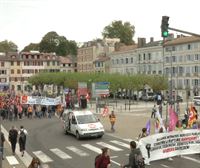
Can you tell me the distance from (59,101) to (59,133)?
15153 mm

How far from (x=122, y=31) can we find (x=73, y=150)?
109065 mm

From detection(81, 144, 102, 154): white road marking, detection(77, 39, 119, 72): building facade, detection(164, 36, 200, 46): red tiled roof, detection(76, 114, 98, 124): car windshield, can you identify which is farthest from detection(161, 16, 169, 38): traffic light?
detection(77, 39, 119, 72): building facade

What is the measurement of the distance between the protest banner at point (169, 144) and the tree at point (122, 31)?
113 m

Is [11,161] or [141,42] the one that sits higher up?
[141,42]

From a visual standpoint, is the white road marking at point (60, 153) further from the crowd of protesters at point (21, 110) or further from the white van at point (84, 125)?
the crowd of protesters at point (21, 110)

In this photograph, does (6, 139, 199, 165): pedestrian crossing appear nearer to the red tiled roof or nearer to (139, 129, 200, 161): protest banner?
(139, 129, 200, 161): protest banner

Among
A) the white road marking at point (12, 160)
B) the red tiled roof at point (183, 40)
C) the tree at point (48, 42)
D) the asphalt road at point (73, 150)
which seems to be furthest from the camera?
the tree at point (48, 42)

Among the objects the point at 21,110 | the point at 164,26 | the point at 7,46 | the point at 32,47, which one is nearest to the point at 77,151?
the point at 164,26

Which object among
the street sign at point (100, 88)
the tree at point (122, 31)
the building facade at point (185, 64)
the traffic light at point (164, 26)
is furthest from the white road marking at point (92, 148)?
the tree at point (122, 31)

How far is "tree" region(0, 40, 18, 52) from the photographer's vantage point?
160m

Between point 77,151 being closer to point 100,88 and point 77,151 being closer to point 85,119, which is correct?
point 85,119

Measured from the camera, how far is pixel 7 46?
536ft

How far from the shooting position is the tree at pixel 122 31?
13125 cm

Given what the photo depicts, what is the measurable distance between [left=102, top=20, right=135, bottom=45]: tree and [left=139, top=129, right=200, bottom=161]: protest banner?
372 feet
